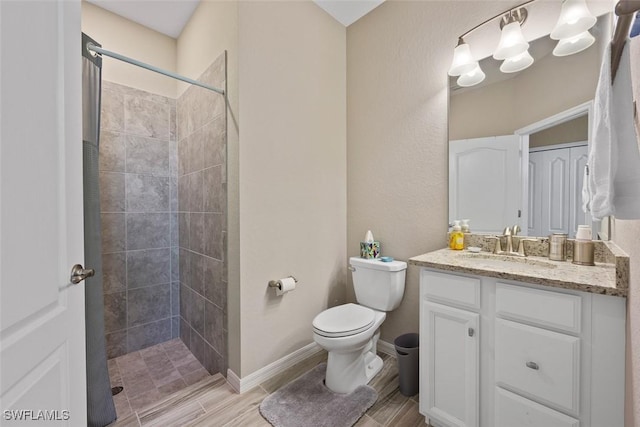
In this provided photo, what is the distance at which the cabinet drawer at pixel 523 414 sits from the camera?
103 centimetres

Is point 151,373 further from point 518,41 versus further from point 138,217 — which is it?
point 518,41

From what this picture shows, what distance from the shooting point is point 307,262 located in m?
2.11

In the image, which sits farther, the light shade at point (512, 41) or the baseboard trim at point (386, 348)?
the baseboard trim at point (386, 348)

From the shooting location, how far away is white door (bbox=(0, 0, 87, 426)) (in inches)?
23.8

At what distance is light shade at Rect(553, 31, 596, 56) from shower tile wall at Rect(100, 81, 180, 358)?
113 inches

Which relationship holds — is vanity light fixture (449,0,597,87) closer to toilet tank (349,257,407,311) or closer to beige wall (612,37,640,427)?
beige wall (612,37,640,427)

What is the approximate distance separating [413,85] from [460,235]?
3.71 feet

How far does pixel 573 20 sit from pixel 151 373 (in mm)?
3399

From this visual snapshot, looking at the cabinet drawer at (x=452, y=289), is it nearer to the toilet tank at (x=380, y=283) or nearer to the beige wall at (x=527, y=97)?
the toilet tank at (x=380, y=283)

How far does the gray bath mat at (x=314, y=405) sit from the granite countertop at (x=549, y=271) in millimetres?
921

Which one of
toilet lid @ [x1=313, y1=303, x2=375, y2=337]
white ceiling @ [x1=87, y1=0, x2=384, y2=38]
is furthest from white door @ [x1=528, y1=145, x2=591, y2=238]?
white ceiling @ [x1=87, y1=0, x2=384, y2=38]

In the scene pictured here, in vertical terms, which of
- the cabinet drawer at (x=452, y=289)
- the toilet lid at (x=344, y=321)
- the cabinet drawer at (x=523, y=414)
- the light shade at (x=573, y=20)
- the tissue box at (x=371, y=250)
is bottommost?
the cabinet drawer at (x=523, y=414)

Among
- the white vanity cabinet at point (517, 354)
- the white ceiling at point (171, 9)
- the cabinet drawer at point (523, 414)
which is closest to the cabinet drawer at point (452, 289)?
the white vanity cabinet at point (517, 354)

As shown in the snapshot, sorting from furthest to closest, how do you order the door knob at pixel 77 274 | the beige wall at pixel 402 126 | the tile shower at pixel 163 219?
the tile shower at pixel 163 219, the beige wall at pixel 402 126, the door knob at pixel 77 274
